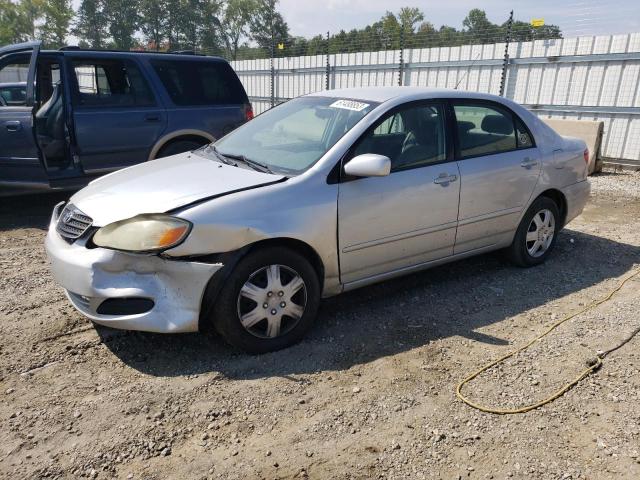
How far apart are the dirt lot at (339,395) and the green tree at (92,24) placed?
6557 cm

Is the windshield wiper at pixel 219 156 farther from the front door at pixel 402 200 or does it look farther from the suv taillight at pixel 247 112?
the suv taillight at pixel 247 112

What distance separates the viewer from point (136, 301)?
9.91 feet

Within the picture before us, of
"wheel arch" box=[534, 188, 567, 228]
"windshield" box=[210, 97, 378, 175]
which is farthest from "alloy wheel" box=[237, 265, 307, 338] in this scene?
"wheel arch" box=[534, 188, 567, 228]

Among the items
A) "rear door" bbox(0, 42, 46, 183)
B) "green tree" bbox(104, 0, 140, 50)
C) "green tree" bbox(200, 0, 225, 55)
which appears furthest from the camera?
"green tree" bbox(200, 0, 225, 55)

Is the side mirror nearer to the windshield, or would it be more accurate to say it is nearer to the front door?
the front door

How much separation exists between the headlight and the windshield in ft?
2.82

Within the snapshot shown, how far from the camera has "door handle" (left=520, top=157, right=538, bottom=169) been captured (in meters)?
4.58

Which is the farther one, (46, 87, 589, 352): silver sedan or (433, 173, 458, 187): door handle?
(433, 173, 458, 187): door handle

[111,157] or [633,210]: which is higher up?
[111,157]

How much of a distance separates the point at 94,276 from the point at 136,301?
284 mm

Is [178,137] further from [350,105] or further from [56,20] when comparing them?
[56,20]

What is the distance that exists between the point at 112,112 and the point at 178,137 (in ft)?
2.77

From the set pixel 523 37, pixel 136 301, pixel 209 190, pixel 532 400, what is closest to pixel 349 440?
pixel 532 400

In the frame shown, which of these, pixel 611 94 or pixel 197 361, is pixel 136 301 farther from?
A: pixel 611 94
